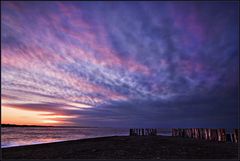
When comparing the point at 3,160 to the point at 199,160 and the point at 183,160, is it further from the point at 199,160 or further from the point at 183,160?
the point at 199,160

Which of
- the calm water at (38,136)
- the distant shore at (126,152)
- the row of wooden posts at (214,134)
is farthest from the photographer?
the calm water at (38,136)

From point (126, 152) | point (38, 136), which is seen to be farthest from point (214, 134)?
point (38, 136)

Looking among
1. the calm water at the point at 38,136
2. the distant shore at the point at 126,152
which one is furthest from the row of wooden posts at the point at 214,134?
the calm water at the point at 38,136

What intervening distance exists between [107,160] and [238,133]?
1732 centimetres

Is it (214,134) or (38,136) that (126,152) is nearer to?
(214,134)

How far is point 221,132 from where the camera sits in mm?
21859

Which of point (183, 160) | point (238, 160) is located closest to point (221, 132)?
point (238, 160)

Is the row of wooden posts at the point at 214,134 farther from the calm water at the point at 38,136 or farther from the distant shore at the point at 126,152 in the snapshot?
the calm water at the point at 38,136

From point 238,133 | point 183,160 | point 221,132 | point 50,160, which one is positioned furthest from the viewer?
point 221,132

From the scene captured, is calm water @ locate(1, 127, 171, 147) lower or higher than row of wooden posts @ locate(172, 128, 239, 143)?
lower

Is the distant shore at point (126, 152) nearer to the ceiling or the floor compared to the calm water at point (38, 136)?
nearer to the ceiling

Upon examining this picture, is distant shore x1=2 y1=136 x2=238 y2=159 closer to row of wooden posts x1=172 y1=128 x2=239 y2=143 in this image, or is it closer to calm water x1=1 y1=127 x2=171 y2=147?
row of wooden posts x1=172 y1=128 x2=239 y2=143

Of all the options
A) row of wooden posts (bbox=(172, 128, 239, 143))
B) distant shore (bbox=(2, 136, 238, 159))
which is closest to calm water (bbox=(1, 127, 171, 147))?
distant shore (bbox=(2, 136, 238, 159))

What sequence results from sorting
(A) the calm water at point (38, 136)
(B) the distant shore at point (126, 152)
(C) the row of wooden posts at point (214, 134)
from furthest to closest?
(A) the calm water at point (38, 136) < (C) the row of wooden posts at point (214, 134) < (B) the distant shore at point (126, 152)
